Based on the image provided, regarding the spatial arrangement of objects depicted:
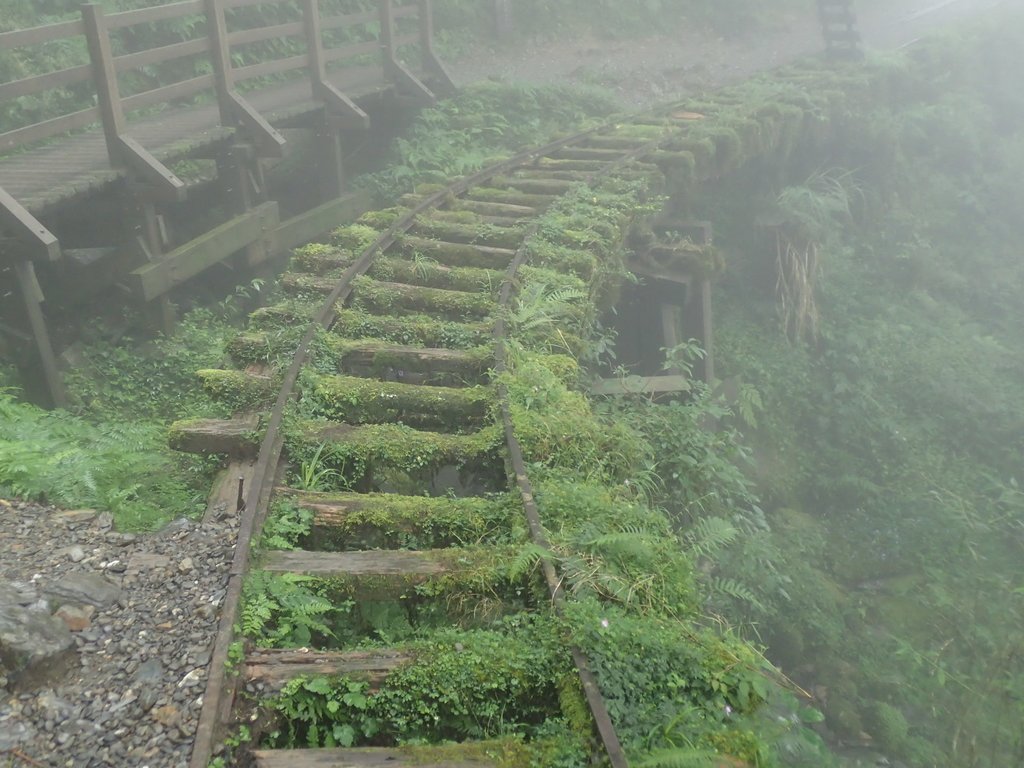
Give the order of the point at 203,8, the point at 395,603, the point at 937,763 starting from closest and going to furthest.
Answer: the point at 395,603
the point at 937,763
the point at 203,8

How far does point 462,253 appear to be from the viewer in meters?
7.71

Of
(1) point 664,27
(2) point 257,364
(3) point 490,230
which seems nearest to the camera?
(2) point 257,364

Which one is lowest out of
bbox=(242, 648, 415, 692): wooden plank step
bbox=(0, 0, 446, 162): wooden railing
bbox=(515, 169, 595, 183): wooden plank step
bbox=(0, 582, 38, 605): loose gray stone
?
bbox=(242, 648, 415, 692): wooden plank step

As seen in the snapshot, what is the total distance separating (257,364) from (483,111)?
917 centimetres

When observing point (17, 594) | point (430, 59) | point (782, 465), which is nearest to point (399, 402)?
point (17, 594)

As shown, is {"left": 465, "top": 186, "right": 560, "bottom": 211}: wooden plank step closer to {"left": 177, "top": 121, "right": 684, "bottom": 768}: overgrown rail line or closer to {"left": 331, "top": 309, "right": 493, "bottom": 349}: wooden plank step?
{"left": 177, "top": 121, "right": 684, "bottom": 768}: overgrown rail line

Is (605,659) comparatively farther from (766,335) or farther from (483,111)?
(483,111)

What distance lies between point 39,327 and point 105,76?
231 centimetres

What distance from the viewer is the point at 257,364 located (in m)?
5.90

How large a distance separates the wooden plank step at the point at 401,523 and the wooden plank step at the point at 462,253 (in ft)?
11.8

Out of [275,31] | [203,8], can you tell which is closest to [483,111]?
[275,31]

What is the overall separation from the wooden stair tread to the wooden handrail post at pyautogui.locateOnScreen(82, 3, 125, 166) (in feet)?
18.2

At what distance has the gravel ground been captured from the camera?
10.1 feet

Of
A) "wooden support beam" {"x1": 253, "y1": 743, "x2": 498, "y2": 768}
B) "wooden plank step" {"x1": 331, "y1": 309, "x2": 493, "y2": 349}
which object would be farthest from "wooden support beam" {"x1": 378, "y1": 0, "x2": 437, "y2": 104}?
"wooden support beam" {"x1": 253, "y1": 743, "x2": 498, "y2": 768}
